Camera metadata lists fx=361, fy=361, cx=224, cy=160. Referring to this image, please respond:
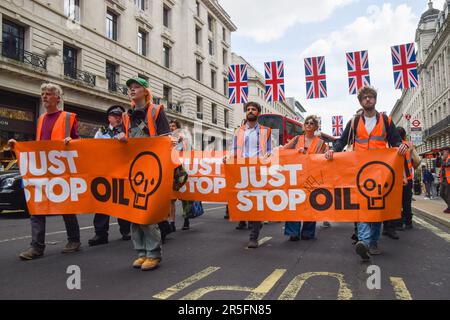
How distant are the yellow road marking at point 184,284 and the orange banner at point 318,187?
1386mm

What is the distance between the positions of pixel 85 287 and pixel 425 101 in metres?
62.3

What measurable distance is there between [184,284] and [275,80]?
1600 centimetres

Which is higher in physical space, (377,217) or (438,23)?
(438,23)

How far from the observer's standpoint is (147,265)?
12.7 ft

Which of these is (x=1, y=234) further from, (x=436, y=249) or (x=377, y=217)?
(x=436, y=249)

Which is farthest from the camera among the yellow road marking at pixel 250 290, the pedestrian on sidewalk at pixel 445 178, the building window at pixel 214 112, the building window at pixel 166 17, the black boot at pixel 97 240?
the building window at pixel 214 112

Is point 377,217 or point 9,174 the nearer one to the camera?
point 377,217

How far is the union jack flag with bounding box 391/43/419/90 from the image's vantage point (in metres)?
14.3

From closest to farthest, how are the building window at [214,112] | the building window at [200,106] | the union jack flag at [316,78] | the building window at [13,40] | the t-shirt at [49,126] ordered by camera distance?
the t-shirt at [49,126], the union jack flag at [316,78], the building window at [13,40], the building window at [200,106], the building window at [214,112]

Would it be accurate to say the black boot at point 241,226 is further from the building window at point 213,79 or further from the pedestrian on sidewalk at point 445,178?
the building window at point 213,79

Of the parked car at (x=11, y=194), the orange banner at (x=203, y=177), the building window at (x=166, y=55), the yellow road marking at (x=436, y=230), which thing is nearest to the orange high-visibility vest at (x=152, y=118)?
the orange banner at (x=203, y=177)

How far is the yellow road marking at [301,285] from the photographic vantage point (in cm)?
297

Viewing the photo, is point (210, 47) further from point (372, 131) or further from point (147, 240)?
point (147, 240)
